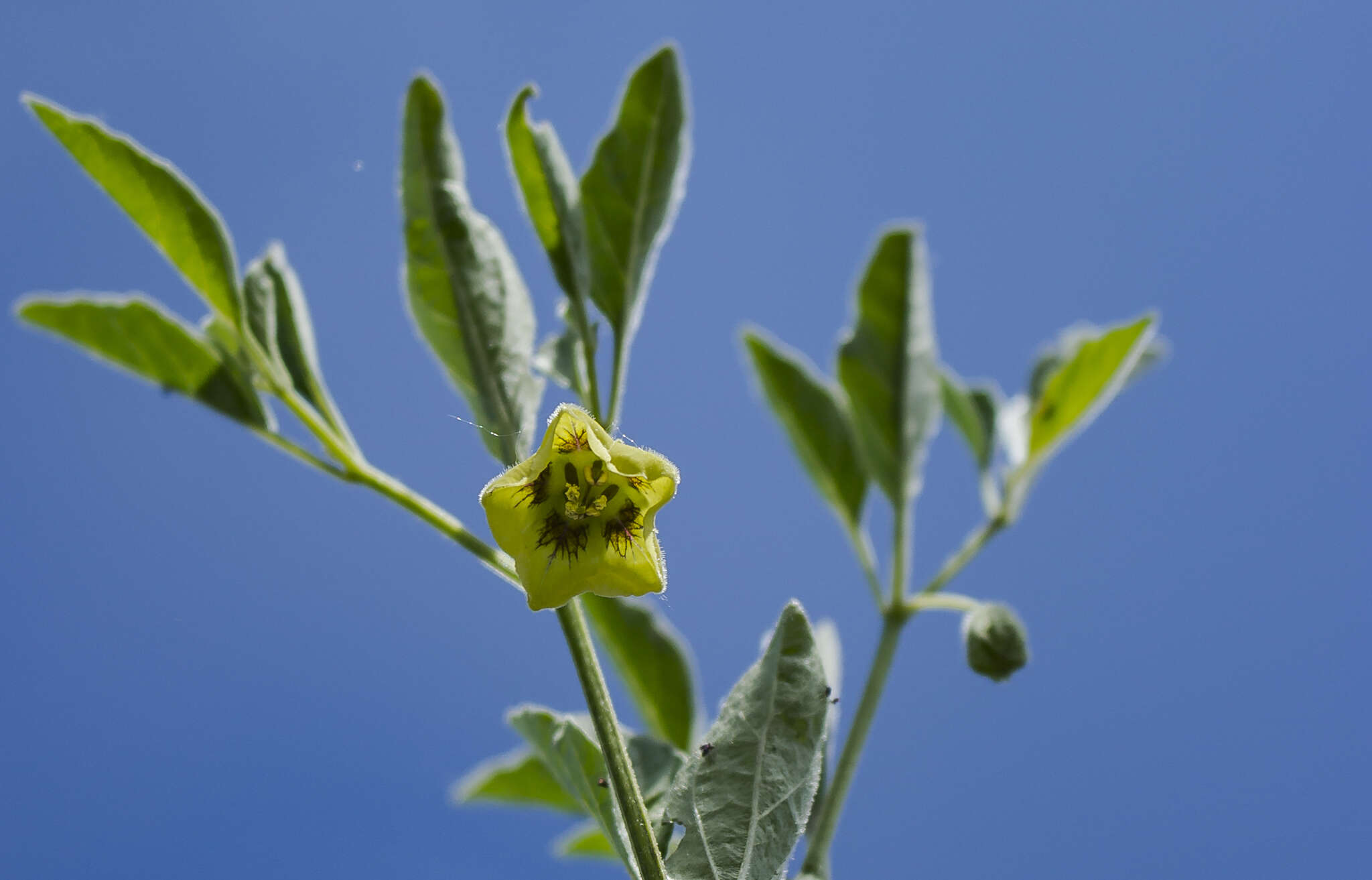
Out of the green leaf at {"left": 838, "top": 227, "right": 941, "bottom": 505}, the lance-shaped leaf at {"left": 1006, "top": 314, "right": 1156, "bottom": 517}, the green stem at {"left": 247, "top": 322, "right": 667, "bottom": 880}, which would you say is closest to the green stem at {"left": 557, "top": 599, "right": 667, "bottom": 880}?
the green stem at {"left": 247, "top": 322, "right": 667, "bottom": 880}

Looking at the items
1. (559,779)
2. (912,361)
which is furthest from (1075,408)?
→ (559,779)

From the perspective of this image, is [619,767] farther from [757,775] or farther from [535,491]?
[535,491]

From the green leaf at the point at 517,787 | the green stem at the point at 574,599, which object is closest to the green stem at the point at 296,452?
the green stem at the point at 574,599

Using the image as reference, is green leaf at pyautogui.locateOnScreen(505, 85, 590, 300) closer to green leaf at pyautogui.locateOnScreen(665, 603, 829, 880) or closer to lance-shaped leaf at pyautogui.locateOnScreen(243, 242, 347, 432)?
lance-shaped leaf at pyautogui.locateOnScreen(243, 242, 347, 432)

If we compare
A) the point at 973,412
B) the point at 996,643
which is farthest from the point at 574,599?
the point at 973,412

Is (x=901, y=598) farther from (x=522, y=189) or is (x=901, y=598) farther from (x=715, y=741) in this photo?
(x=522, y=189)

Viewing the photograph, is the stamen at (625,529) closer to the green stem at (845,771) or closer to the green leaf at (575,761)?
the green leaf at (575,761)
